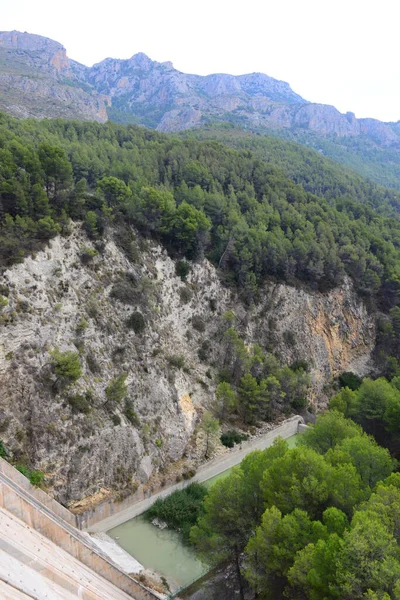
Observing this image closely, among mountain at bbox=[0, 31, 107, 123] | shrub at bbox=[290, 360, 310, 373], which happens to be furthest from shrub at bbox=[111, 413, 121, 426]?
mountain at bbox=[0, 31, 107, 123]

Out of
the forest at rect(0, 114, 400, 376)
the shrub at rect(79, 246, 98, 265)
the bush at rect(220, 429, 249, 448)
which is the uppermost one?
the forest at rect(0, 114, 400, 376)

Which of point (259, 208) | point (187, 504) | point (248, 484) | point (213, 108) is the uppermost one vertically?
point (213, 108)

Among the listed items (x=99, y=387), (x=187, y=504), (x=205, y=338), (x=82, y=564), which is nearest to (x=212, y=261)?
(x=205, y=338)

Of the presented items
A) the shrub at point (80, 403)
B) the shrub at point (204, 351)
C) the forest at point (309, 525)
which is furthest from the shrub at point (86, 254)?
the forest at point (309, 525)

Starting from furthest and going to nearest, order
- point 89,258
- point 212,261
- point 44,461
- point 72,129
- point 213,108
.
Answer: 1. point 213,108
2. point 72,129
3. point 212,261
4. point 89,258
5. point 44,461

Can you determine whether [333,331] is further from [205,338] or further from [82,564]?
[82,564]

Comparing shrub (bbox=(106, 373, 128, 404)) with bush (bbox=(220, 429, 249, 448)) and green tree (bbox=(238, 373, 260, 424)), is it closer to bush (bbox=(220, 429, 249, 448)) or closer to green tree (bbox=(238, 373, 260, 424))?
bush (bbox=(220, 429, 249, 448))

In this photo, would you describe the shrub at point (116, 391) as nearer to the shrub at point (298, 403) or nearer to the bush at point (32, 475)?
the bush at point (32, 475)
